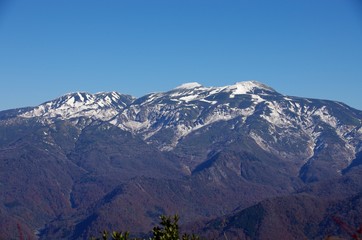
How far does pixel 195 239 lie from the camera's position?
30.4 m

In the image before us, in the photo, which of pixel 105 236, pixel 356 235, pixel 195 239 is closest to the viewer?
pixel 356 235

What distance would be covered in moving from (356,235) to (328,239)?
57 centimetres

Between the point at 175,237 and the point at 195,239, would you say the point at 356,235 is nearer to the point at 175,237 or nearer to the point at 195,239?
the point at 175,237

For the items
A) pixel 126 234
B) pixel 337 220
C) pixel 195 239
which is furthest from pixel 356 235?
pixel 195 239

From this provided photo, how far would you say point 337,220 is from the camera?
1082cm

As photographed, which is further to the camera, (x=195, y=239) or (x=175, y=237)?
(x=195, y=239)

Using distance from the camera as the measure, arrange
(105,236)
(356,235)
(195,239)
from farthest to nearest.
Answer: (195,239) → (105,236) → (356,235)

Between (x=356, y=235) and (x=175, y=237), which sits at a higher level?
(x=356, y=235)

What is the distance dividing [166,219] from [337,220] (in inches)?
741

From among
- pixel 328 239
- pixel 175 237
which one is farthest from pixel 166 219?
pixel 328 239

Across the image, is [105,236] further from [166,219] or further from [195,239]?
[195,239]

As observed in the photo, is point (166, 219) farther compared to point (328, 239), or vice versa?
point (166, 219)

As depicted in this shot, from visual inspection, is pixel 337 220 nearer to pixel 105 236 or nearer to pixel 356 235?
pixel 356 235

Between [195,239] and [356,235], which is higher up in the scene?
[356,235]
